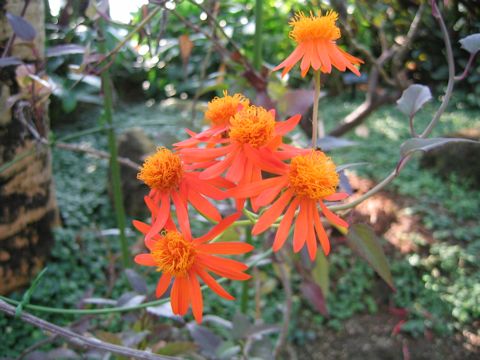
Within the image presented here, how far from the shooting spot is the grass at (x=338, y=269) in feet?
4.37

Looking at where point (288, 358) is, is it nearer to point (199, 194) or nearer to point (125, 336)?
point (125, 336)

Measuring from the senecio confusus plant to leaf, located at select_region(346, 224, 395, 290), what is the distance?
0.41 ft

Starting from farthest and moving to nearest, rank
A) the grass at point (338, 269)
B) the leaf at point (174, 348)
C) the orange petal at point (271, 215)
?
1. the grass at point (338, 269)
2. the leaf at point (174, 348)
3. the orange petal at point (271, 215)

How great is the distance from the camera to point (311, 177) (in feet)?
1.39

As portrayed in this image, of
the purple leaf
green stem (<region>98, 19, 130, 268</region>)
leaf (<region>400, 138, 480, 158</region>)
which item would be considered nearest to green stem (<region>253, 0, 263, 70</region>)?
the purple leaf

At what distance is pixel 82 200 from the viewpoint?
5.90 feet

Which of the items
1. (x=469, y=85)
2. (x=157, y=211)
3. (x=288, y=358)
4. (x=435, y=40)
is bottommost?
(x=288, y=358)

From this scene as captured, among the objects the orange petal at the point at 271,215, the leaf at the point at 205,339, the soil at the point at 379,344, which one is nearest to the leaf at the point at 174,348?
the leaf at the point at 205,339

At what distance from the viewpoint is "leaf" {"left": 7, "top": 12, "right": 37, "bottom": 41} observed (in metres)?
0.71

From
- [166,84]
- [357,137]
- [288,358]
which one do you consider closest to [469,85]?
[357,137]

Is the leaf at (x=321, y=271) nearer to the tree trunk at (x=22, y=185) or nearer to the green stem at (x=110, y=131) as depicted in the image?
the green stem at (x=110, y=131)

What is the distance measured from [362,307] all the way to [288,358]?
363 millimetres

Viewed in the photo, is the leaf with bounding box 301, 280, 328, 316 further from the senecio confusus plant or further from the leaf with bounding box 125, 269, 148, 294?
the senecio confusus plant

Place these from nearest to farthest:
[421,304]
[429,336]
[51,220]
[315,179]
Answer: [315,179] → [51,220] → [429,336] → [421,304]
